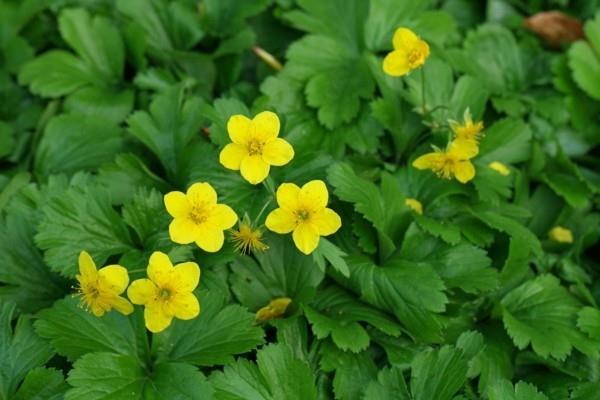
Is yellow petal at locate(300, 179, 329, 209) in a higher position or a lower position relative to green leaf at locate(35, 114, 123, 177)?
higher

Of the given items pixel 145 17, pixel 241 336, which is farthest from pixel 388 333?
pixel 145 17

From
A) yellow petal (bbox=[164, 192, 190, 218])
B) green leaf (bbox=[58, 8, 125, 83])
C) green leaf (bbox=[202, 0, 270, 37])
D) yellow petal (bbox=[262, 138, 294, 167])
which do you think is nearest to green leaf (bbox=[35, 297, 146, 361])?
yellow petal (bbox=[164, 192, 190, 218])

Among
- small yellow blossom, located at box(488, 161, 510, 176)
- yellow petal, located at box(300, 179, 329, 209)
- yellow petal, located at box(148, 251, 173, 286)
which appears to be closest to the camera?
yellow petal, located at box(148, 251, 173, 286)

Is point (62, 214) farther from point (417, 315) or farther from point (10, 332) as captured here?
point (417, 315)

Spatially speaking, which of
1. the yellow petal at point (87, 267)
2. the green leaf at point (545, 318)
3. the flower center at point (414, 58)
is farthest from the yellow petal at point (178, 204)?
the green leaf at point (545, 318)

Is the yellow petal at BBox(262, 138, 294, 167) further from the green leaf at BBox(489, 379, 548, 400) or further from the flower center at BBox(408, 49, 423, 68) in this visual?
the green leaf at BBox(489, 379, 548, 400)

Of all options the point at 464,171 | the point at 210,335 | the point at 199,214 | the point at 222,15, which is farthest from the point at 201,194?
the point at 222,15

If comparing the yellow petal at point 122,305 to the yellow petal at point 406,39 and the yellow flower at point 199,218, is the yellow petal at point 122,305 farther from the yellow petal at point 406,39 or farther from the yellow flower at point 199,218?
the yellow petal at point 406,39
